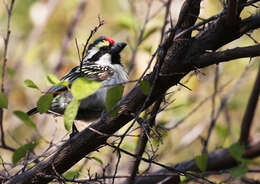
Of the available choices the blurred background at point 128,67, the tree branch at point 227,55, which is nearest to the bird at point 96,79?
the blurred background at point 128,67

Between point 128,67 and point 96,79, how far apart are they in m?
0.56

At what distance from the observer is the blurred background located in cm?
398

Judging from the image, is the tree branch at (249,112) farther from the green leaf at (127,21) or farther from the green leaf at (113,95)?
the green leaf at (127,21)

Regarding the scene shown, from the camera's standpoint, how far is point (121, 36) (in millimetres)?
5297

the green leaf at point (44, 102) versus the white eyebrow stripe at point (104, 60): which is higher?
the green leaf at point (44, 102)

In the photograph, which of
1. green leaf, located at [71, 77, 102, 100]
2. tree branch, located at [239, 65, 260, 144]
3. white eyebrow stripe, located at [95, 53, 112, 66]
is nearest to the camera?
green leaf, located at [71, 77, 102, 100]

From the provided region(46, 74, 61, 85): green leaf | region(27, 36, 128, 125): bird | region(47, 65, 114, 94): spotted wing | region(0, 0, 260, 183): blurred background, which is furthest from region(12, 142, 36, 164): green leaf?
region(0, 0, 260, 183): blurred background

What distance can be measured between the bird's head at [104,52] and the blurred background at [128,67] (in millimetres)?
144

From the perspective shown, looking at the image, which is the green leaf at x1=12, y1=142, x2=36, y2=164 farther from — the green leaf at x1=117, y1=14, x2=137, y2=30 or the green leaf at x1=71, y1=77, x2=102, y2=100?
the green leaf at x1=117, y1=14, x2=137, y2=30

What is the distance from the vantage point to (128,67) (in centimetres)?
359

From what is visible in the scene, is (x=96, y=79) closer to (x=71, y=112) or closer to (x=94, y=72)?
(x=94, y=72)

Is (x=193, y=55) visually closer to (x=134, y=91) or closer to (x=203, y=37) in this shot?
(x=203, y=37)

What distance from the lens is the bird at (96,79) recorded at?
9.56 feet

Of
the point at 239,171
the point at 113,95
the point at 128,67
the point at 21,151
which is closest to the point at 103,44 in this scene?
the point at 128,67
